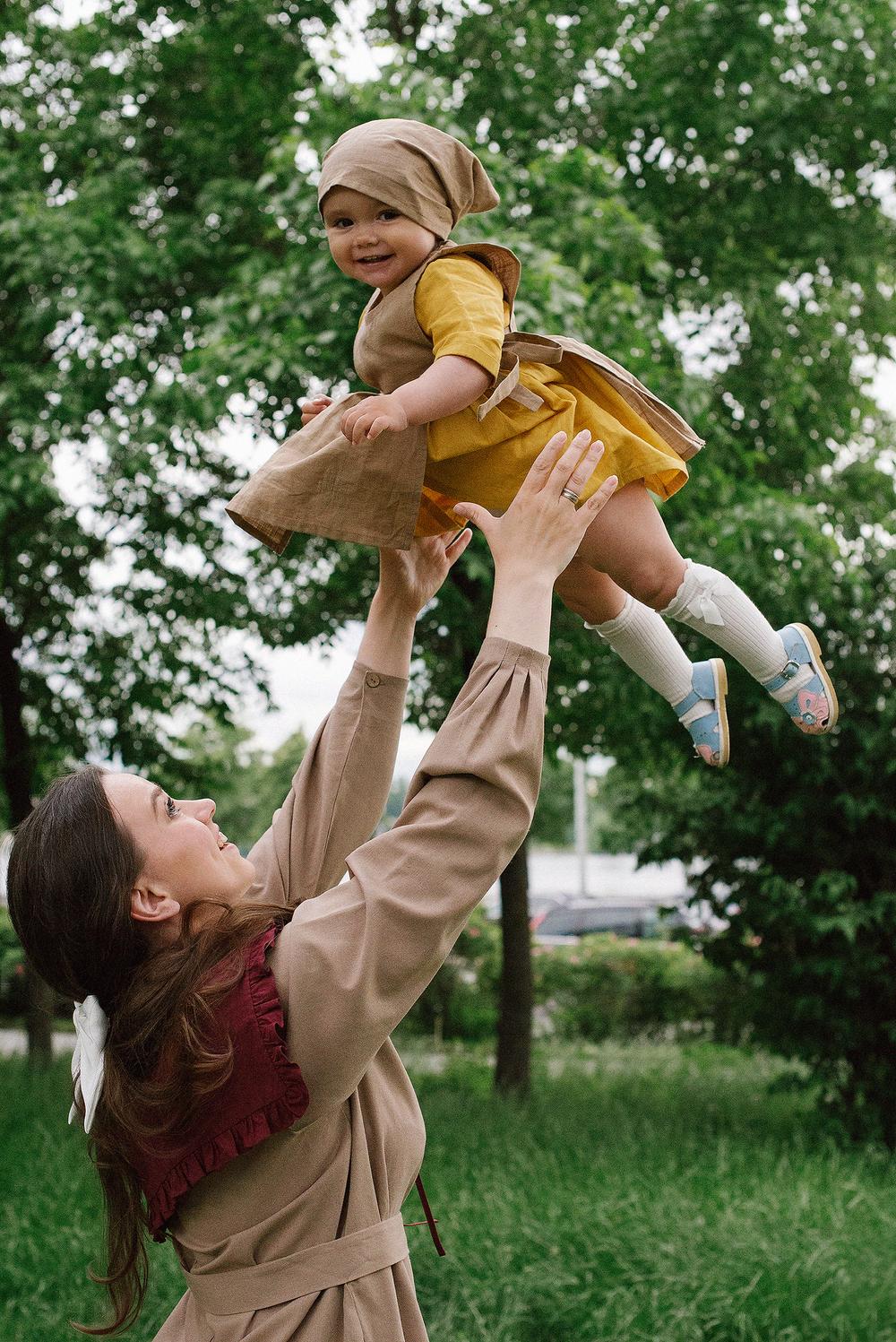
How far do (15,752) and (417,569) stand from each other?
775cm

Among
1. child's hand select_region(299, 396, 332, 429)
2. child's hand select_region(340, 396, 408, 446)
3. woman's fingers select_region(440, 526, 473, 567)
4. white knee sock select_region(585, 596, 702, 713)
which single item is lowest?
white knee sock select_region(585, 596, 702, 713)

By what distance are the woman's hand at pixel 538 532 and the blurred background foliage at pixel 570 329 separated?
367cm

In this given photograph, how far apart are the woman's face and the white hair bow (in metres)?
0.14

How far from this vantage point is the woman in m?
1.51

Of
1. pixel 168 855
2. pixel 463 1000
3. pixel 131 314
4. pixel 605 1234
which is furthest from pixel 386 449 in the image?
pixel 463 1000

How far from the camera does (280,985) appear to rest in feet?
5.15

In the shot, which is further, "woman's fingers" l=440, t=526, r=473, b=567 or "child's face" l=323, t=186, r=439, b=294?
"woman's fingers" l=440, t=526, r=473, b=567

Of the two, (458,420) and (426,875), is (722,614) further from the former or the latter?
(426,875)

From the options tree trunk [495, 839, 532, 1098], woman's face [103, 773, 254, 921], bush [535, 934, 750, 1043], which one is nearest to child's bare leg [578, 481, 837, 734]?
woman's face [103, 773, 254, 921]

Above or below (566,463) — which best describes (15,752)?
below

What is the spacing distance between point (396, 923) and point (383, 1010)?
110 millimetres

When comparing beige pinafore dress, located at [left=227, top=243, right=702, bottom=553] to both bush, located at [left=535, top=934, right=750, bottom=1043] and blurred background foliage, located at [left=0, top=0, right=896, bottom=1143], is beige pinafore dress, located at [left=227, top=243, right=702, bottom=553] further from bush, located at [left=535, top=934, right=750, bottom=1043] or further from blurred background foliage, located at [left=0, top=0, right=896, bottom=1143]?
bush, located at [left=535, top=934, right=750, bottom=1043]

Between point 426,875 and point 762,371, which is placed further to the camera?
point 762,371

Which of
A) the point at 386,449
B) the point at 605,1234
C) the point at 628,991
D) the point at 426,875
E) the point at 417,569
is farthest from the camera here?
the point at 628,991
